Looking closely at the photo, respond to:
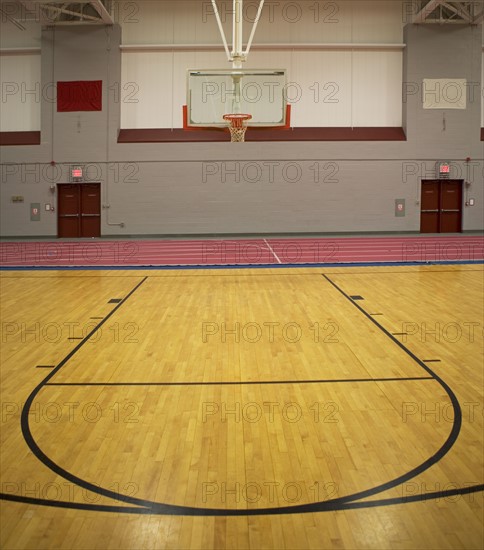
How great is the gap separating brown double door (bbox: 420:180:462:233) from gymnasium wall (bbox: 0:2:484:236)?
0.53 m

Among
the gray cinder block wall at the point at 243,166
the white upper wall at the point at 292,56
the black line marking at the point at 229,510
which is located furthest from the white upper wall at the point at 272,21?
the black line marking at the point at 229,510

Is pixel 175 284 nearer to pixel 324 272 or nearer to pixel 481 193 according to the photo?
pixel 324 272

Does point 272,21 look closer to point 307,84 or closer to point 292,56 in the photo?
point 292,56

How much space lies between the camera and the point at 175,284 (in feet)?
39.8

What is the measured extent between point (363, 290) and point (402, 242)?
963cm

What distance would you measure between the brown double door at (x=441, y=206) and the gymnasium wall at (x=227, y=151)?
0.53 meters

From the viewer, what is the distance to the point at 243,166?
22.3 meters

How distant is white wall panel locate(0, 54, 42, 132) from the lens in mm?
22266

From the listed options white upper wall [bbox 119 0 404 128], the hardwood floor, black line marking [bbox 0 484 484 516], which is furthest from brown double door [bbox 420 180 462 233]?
black line marking [bbox 0 484 484 516]

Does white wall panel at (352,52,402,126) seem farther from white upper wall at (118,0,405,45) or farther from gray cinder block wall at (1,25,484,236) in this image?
white upper wall at (118,0,405,45)

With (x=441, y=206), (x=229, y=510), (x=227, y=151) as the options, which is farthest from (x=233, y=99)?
(x=229, y=510)

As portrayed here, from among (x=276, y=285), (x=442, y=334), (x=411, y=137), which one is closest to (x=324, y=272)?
(x=276, y=285)

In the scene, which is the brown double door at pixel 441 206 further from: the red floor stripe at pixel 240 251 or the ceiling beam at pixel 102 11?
the ceiling beam at pixel 102 11

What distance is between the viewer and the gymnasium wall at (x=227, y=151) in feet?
72.1
